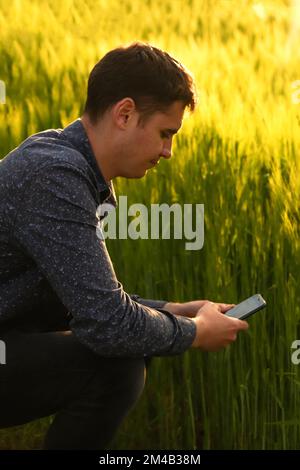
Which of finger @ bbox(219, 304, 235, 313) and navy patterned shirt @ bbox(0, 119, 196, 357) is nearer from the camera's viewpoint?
navy patterned shirt @ bbox(0, 119, 196, 357)

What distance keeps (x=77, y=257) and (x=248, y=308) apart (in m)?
0.39

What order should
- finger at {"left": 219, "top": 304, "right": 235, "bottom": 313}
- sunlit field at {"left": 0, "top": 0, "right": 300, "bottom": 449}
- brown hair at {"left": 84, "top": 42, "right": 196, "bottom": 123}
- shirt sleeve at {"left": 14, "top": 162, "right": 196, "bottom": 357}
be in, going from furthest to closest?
sunlit field at {"left": 0, "top": 0, "right": 300, "bottom": 449} → finger at {"left": 219, "top": 304, "right": 235, "bottom": 313} → brown hair at {"left": 84, "top": 42, "right": 196, "bottom": 123} → shirt sleeve at {"left": 14, "top": 162, "right": 196, "bottom": 357}

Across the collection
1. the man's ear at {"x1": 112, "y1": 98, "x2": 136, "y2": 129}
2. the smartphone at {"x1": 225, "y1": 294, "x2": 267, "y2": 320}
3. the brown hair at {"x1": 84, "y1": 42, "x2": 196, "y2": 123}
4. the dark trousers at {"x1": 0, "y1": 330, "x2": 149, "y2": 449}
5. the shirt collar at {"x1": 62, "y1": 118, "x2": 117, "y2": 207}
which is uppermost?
the brown hair at {"x1": 84, "y1": 42, "x2": 196, "y2": 123}

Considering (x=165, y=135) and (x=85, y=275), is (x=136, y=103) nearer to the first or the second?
(x=165, y=135)

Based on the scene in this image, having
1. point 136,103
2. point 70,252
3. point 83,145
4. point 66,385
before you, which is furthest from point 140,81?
point 66,385

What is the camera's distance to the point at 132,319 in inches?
81.5

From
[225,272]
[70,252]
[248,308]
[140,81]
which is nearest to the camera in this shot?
[70,252]

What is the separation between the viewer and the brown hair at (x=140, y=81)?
212 cm

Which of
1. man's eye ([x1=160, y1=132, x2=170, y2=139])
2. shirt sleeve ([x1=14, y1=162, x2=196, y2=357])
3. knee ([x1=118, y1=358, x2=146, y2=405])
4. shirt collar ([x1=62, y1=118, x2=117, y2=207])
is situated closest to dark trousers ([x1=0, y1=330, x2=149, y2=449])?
knee ([x1=118, y1=358, x2=146, y2=405])

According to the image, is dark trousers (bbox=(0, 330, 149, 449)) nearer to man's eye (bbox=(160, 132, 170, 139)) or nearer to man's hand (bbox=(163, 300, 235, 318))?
man's hand (bbox=(163, 300, 235, 318))

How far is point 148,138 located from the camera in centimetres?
214

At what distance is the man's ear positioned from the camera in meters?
2.11

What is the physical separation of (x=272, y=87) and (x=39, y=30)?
88 centimetres
